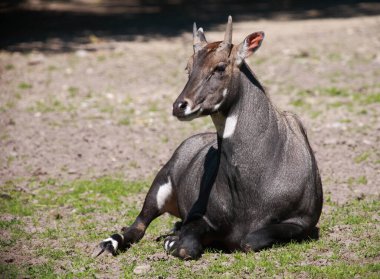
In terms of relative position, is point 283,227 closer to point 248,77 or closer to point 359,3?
point 248,77

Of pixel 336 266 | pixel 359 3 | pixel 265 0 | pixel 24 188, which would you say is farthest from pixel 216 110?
pixel 265 0

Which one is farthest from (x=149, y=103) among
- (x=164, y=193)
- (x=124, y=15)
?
(x=124, y=15)

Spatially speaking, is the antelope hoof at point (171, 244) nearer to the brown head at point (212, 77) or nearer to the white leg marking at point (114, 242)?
the white leg marking at point (114, 242)

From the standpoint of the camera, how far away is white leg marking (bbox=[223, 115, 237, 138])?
261 inches

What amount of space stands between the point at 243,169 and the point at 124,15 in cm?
1795

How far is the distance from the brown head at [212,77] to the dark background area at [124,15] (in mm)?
12002

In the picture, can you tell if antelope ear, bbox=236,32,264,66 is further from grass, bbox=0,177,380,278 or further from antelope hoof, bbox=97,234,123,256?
antelope hoof, bbox=97,234,123,256

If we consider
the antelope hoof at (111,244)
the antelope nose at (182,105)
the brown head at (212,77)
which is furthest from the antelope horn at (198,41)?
the antelope hoof at (111,244)

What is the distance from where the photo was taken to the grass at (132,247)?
6.16 meters

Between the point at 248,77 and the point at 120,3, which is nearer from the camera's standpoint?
the point at 248,77

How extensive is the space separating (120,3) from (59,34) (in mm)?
7053

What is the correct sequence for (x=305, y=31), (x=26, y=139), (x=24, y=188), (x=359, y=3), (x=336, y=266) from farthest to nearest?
1. (x=359, y=3)
2. (x=305, y=31)
3. (x=26, y=139)
4. (x=24, y=188)
5. (x=336, y=266)

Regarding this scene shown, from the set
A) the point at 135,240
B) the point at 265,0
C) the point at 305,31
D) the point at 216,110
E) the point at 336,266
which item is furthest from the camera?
the point at 265,0

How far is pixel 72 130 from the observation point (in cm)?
1179
